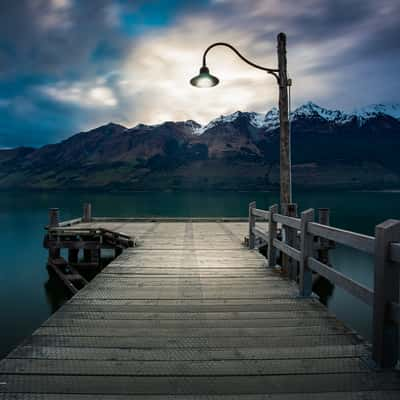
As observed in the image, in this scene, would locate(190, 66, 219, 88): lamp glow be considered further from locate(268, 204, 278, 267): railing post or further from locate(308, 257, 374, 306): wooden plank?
locate(308, 257, 374, 306): wooden plank

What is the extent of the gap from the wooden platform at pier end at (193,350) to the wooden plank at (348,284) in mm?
504

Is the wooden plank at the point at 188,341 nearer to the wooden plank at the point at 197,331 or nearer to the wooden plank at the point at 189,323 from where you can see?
the wooden plank at the point at 197,331

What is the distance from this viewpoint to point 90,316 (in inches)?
162

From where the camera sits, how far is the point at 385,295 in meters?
2.88

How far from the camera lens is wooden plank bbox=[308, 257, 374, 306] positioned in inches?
123

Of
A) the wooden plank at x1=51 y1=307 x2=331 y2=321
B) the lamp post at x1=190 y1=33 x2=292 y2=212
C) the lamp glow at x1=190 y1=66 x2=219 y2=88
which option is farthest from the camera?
the lamp glow at x1=190 y1=66 x2=219 y2=88

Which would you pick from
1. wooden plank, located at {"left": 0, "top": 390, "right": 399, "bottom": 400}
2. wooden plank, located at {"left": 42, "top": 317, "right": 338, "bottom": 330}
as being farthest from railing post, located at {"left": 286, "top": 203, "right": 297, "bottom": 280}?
wooden plank, located at {"left": 0, "top": 390, "right": 399, "bottom": 400}

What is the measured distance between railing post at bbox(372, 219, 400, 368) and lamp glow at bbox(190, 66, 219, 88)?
5.23 m

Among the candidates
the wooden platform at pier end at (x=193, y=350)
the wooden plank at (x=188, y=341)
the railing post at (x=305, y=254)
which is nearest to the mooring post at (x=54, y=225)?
the wooden platform at pier end at (x=193, y=350)

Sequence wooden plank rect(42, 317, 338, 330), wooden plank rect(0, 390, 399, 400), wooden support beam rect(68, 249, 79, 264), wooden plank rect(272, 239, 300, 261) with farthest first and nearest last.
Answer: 1. wooden support beam rect(68, 249, 79, 264)
2. wooden plank rect(272, 239, 300, 261)
3. wooden plank rect(42, 317, 338, 330)
4. wooden plank rect(0, 390, 399, 400)

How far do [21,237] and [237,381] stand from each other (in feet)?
93.3

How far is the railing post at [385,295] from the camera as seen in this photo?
2.85 metres

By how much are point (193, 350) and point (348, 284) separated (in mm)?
1845

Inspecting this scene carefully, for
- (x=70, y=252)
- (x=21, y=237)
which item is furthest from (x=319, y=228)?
(x=21, y=237)
